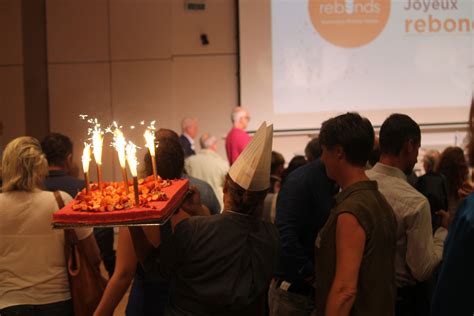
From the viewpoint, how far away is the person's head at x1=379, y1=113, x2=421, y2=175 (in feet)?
8.20

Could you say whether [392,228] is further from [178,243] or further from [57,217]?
[57,217]

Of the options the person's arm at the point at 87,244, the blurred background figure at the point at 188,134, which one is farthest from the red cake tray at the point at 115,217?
the blurred background figure at the point at 188,134

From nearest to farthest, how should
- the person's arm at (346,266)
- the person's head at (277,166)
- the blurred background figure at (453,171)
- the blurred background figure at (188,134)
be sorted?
1. the person's arm at (346,266)
2. the blurred background figure at (453,171)
3. the person's head at (277,166)
4. the blurred background figure at (188,134)

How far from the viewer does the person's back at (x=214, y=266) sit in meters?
2.01

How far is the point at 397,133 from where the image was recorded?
98.5 inches

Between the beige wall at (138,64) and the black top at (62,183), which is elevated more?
the beige wall at (138,64)

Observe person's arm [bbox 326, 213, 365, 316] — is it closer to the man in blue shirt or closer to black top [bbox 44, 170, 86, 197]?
the man in blue shirt

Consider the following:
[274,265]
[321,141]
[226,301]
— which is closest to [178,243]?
[226,301]

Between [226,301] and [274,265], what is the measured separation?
26 centimetres

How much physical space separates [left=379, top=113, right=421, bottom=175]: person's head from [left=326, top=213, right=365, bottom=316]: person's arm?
70 cm

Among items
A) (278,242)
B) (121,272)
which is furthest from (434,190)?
(121,272)

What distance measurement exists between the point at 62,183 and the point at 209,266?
1.62m

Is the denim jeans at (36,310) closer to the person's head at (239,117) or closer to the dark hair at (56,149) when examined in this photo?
the dark hair at (56,149)

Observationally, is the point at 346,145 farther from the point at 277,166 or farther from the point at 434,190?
the point at 277,166
